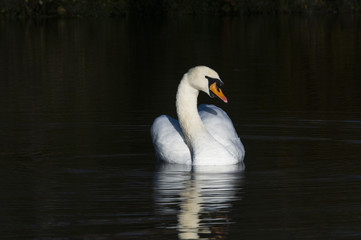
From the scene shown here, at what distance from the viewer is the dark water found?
A: 27.6 ft

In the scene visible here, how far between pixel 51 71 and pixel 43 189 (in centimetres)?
1433

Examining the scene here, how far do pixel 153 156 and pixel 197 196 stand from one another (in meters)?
2.55

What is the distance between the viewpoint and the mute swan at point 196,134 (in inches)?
436

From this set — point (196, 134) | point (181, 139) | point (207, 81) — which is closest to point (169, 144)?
point (181, 139)

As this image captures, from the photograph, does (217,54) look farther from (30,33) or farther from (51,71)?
(30,33)

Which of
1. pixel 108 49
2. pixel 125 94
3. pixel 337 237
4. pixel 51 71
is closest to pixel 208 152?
pixel 337 237

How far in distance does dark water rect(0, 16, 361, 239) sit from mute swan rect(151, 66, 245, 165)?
0.21 m

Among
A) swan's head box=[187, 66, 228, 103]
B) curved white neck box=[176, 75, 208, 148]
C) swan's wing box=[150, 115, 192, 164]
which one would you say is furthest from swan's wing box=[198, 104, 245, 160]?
swan's head box=[187, 66, 228, 103]

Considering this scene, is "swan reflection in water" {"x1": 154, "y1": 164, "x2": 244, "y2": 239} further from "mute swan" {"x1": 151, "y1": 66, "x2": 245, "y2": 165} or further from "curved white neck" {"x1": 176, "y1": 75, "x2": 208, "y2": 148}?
"curved white neck" {"x1": 176, "y1": 75, "x2": 208, "y2": 148}

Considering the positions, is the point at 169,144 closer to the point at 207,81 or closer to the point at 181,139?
the point at 181,139

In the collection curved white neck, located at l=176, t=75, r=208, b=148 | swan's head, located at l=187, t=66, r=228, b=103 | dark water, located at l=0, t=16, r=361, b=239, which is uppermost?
swan's head, located at l=187, t=66, r=228, b=103

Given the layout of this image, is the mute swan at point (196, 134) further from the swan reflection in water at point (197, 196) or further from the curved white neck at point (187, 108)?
the swan reflection in water at point (197, 196)

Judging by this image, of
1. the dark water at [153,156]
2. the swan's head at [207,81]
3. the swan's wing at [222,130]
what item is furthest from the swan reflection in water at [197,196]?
the swan's head at [207,81]

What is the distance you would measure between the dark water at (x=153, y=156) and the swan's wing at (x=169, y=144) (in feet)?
0.52
